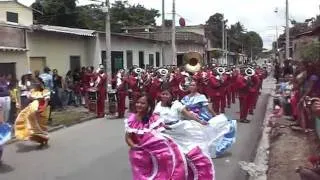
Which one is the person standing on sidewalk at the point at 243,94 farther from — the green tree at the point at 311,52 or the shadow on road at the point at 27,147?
the shadow on road at the point at 27,147

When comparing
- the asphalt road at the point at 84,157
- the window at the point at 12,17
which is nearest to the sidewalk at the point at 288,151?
the asphalt road at the point at 84,157

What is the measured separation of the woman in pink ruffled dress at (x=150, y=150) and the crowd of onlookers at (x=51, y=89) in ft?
29.8

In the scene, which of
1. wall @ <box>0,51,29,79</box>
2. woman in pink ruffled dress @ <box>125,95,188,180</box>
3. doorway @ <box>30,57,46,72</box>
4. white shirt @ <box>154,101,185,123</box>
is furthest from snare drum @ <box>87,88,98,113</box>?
woman in pink ruffled dress @ <box>125,95,188,180</box>

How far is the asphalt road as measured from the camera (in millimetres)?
10203

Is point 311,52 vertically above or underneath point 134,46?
underneath

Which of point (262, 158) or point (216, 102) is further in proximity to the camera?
point (216, 102)

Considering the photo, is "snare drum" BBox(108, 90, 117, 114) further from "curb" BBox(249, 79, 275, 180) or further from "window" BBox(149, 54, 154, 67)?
"window" BBox(149, 54, 154, 67)

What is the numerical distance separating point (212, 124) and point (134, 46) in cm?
2879

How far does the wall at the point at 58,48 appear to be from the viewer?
79.6 feet

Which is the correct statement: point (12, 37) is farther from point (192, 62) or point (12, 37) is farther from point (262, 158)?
point (262, 158)

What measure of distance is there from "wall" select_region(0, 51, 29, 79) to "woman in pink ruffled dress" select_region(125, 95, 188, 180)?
14944 mm

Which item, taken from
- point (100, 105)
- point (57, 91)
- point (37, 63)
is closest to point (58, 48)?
point (37, 63)

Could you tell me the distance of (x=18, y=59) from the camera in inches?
874

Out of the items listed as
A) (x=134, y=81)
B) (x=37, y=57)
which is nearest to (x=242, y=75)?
(x=134, y=81)
